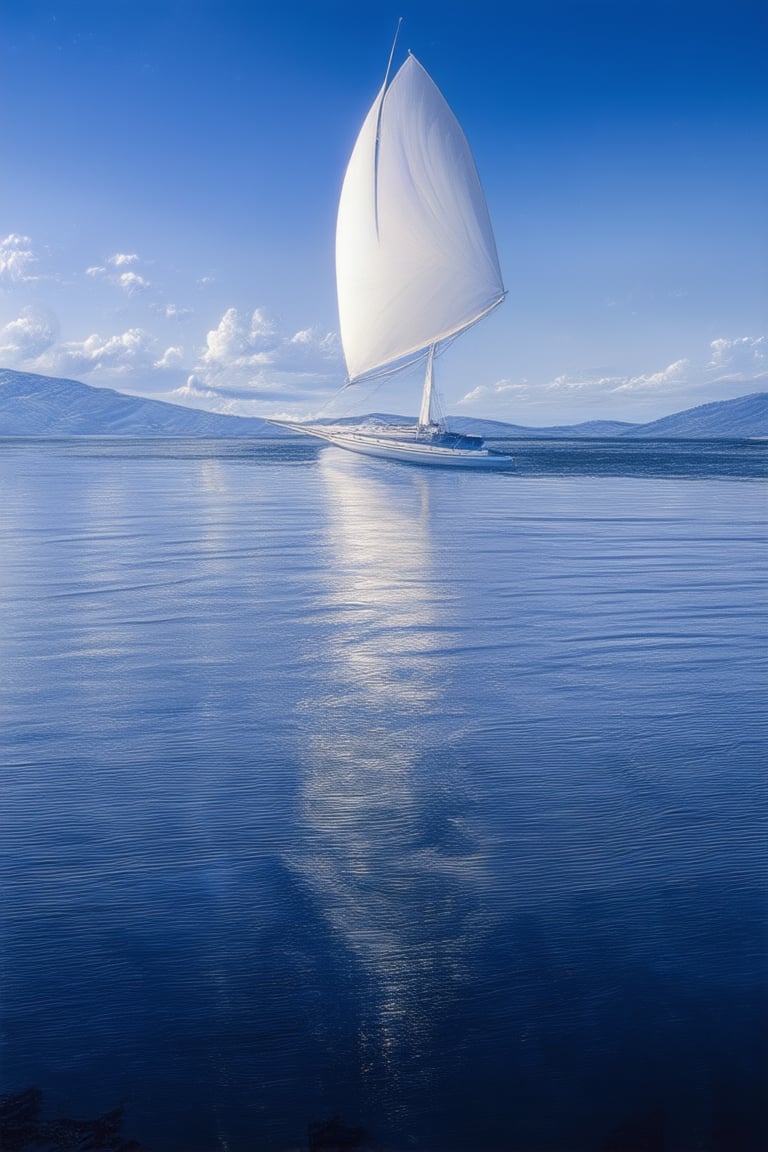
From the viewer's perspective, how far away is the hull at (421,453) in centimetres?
5188

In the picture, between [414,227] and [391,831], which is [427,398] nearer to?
[414,227]

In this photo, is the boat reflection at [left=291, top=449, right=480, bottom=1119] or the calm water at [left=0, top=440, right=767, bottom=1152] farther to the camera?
the boat reflection at [left=291, top=449, right=480, bottom=1119]

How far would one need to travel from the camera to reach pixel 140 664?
914 centimetres

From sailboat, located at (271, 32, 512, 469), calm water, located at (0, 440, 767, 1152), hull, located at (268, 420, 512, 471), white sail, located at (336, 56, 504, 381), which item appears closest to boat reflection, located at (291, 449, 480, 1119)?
calm water, located at (0, 440, 767, 1152)

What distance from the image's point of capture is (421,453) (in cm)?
5319

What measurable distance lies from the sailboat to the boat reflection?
46436 millimetres

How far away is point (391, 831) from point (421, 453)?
48620 mm

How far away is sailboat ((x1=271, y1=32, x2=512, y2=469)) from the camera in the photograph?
57.1 metres

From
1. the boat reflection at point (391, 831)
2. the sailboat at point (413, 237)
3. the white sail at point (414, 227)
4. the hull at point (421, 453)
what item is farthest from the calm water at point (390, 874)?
the white sail at point (414, 227)

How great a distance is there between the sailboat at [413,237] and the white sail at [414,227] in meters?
0.06

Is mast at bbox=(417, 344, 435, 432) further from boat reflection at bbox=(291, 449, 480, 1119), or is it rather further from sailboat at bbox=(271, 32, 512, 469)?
boat reflection at bbox=(291, 449, 480, 1119)

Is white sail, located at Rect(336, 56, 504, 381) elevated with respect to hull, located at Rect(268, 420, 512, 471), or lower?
elevated

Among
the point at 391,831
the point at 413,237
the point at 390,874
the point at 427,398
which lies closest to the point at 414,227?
the point at 413,237

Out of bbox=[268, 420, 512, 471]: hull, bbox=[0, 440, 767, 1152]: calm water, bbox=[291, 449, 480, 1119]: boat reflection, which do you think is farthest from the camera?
bbox=[268, 420, 512, 471]: hull
